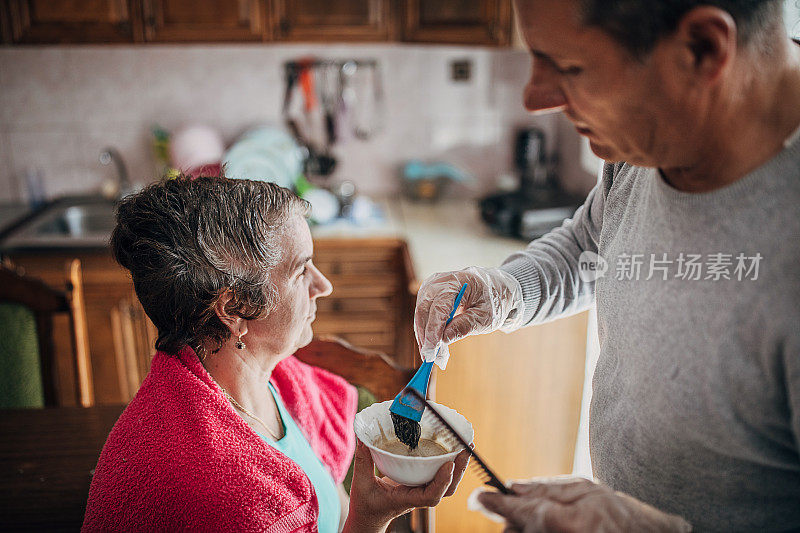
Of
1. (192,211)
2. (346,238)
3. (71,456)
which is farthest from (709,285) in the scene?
(346,238)

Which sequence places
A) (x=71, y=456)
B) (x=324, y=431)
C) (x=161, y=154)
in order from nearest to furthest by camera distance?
(x=324, y=431), (x=71, y=456), (x=161, y=154)

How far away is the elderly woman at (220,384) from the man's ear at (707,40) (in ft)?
2.09

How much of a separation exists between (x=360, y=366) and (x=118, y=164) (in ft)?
7.18

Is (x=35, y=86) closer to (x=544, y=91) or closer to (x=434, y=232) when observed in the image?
(x=434, y=232)

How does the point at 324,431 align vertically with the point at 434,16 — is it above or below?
below

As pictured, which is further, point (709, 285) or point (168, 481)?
point (168, 481)

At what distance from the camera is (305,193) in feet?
9.30

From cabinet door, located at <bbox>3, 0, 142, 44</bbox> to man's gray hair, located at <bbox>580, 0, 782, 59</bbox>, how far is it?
8.25 feet

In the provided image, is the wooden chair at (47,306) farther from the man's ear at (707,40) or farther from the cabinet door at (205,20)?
the man's ear at (707,40)

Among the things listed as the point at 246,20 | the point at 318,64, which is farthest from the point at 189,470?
the point at 318,64

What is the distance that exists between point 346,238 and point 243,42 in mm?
974

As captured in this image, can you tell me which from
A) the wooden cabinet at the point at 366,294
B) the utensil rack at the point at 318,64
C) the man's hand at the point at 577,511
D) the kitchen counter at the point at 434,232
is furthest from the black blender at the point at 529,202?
the man's hand at the point at 577,511

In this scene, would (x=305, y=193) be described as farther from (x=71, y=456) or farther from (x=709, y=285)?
(x=709, y=285)

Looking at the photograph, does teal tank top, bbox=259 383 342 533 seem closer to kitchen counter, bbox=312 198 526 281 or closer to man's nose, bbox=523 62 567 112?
man's nose, bbox=523 62 567 112
